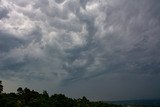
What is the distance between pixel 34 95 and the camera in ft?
492

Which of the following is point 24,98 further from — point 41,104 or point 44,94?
point 44,94

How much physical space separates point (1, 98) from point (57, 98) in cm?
4781

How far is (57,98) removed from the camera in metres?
166

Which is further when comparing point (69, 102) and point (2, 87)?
point (69, 102)

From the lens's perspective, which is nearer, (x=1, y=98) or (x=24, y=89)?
(x=1, y=98)

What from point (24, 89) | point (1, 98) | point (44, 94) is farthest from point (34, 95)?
point (1, 98)

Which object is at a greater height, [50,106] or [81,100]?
[81,100]

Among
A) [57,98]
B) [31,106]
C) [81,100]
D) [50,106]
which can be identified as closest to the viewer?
[31,106]

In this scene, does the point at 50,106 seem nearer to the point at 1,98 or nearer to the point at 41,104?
the point at 41,104

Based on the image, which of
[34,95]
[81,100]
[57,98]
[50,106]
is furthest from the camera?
[81,100]

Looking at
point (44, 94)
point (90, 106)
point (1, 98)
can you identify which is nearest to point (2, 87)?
point (1, 98)

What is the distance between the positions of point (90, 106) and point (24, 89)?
140ft

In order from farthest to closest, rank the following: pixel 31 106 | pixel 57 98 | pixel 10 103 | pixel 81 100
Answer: pixel 81 100
pixel 57 98
pixel 31 106
pixel 10 103

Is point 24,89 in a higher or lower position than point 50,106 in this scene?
higher
